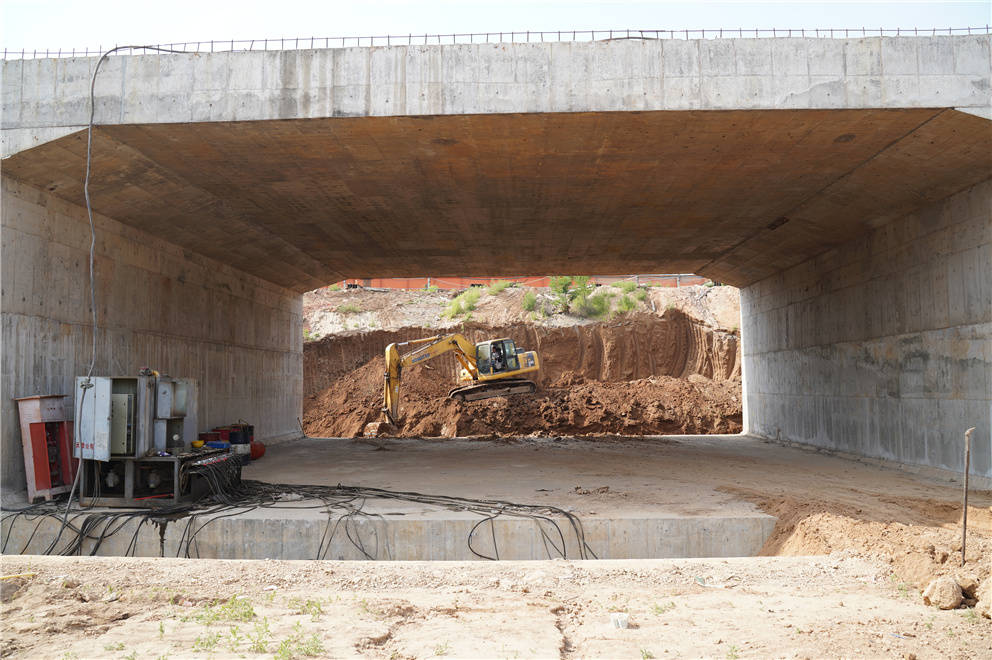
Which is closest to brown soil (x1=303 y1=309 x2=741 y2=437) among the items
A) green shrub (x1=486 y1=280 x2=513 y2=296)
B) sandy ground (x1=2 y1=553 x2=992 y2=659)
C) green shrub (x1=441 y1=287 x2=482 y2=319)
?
green shrub (x1=441 y1=287 x2=482 y2=319)

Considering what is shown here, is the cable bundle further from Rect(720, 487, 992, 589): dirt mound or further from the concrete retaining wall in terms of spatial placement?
Rect(720, 487, 992, 589): dirt mound

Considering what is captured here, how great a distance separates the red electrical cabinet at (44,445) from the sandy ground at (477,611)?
2996mm

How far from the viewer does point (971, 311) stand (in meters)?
11.4

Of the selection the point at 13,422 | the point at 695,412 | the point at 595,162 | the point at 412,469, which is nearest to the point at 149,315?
the point at 13,422

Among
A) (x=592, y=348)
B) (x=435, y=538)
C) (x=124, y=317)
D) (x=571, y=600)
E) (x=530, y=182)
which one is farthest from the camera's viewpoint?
(x=592, y=348)

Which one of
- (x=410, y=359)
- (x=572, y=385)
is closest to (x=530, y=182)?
(x=410, y=359)

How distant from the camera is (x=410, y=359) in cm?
1977

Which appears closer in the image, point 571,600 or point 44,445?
point 571,600

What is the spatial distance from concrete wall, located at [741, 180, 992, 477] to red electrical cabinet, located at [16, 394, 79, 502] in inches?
567

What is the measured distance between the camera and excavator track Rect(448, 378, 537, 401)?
815 inches

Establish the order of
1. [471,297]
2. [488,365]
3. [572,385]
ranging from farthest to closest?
1. [471,297]
2. [572,385]
3. [488,365]

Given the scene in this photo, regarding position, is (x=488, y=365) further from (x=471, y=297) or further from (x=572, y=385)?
(x=471, y=297)

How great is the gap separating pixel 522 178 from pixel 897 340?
813cm

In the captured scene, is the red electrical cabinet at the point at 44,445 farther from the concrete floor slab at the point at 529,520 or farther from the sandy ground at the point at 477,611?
the sandy ground at the point at 477,611
